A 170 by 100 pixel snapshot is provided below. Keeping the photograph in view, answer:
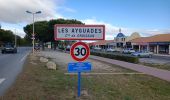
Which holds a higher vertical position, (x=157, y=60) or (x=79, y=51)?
(x=79, y=51)

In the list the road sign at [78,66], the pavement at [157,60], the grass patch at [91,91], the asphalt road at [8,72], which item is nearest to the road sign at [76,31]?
the road sign at [78,66]

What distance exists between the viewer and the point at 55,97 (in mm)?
9758

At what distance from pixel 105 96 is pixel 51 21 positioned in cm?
7780

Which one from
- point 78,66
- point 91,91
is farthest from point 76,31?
point 91,91

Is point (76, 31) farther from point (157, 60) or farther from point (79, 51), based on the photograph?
point (157, 60)

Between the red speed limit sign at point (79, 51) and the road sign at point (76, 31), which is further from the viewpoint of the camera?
the road sign at point (76, 31)

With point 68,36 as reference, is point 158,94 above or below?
below

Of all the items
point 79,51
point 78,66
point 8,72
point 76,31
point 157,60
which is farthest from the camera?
point 157,60

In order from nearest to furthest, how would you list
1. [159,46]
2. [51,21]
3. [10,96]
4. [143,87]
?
[10,96], [143,87], [159,46], [51,21]

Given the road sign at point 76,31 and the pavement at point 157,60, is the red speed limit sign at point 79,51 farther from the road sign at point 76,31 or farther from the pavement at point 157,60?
the pavement at point 157,60

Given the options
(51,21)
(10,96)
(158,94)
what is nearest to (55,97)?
(10,96)

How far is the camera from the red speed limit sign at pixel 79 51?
9836mm

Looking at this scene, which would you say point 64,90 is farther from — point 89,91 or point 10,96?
point 10,96

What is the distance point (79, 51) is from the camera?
9.88m
